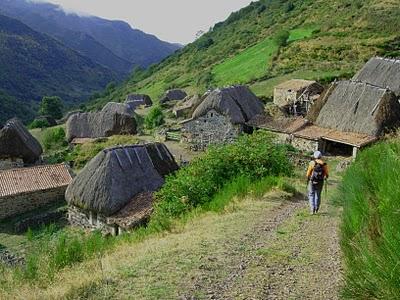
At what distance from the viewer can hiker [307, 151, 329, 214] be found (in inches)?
430

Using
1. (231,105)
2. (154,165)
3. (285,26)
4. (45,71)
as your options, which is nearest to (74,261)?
(154,165)

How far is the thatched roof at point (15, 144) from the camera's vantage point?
99.4 feet

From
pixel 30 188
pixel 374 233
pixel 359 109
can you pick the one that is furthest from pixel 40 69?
pixel 374 233

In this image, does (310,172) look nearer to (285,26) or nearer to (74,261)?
(74,261)

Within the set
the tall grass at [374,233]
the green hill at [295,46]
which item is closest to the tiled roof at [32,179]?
the tall grass at [374,233]

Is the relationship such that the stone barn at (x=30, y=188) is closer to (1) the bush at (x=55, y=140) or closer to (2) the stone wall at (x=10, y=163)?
(2) the stone wall at (x=10, y=163)

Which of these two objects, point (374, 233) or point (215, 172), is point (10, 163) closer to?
point (215, 172)

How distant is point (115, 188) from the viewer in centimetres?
1933

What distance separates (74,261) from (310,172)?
5800 mm

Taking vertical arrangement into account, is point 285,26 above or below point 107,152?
above

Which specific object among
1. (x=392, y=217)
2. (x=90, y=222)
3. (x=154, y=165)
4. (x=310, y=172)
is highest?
(x=392, y=217)

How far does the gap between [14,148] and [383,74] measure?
2526 centimetres

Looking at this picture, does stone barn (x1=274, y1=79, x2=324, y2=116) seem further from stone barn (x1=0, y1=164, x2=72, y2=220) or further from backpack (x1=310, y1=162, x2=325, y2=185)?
backpack (x1=310, y1=162, x2=325, y2=185)

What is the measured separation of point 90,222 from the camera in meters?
19.8
